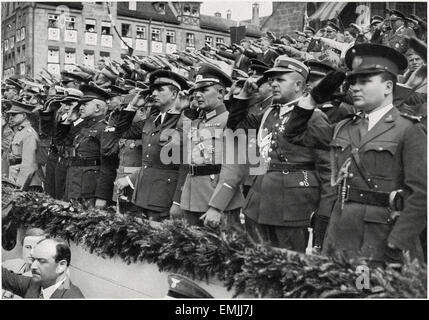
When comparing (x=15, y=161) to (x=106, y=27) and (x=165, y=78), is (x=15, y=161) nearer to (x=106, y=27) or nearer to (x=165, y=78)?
(x=165, y=78)

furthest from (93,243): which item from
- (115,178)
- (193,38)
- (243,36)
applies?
(193,38)

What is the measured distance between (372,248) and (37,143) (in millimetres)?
6605

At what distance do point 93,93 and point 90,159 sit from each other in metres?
0.92

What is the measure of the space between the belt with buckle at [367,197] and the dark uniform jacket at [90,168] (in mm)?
4121

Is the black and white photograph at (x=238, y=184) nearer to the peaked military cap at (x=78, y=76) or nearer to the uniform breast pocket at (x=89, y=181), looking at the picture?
the uniform breast pocket at (x=89, y=181)

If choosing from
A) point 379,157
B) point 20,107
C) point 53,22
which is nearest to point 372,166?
point 379,157

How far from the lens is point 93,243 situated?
6.36 m

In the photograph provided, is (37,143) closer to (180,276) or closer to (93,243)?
(93,243)

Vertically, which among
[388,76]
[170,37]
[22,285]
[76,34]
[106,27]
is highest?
[106,27]

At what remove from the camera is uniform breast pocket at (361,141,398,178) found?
4.31 meters

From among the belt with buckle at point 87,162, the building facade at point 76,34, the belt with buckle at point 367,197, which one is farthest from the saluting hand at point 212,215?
the building facade at point 76,34

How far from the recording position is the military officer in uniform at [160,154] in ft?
22.5

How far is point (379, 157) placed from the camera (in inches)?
172

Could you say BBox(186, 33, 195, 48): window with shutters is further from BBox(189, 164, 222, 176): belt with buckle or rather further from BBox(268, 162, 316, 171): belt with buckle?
BBox(268, 162, 316, 171): belt with buckle
